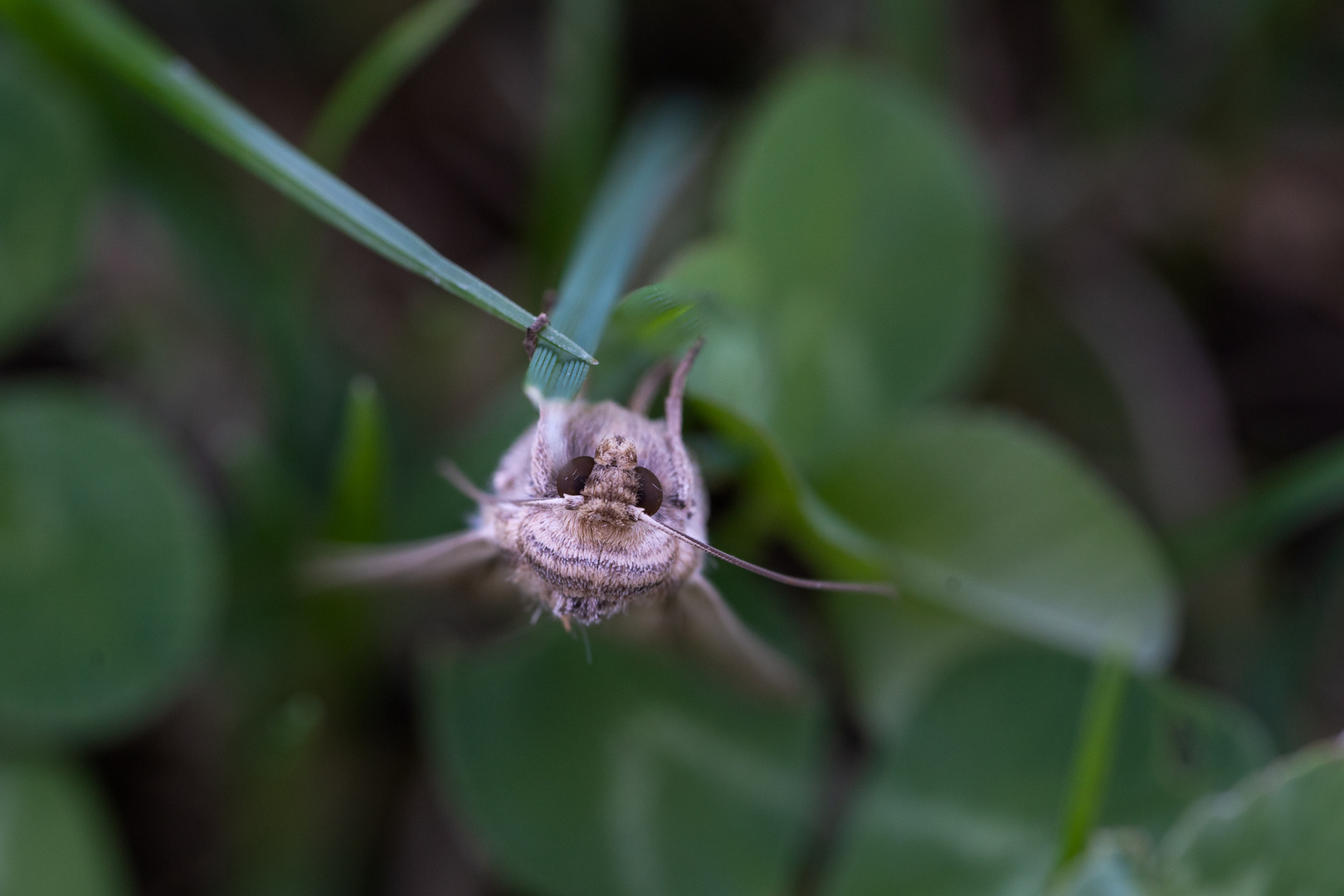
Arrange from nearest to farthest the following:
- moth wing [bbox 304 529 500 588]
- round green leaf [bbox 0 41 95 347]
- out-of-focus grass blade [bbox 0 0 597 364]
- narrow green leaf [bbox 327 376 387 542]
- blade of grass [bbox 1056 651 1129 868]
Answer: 1. out-of-focus grass blade [bbox 0 0 597 364]
2. moth wing [bbox 304 529 500 588]
3. blade of grass [bbox 1056 651 1129 868]
4. narrow green leaf [bbox 327 376 387 542]
5. round green leaf [bbox 0 41 95 347]

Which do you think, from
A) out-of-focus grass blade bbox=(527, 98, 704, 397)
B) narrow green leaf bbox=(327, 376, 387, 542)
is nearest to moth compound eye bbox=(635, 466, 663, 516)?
out-of-focus grass blade bbox=(527, 98, 704, 397)

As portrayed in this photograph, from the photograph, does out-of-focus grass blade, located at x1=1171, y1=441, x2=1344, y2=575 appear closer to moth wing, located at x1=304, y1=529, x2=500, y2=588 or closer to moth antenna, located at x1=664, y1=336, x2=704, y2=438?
moth antenna, located at x1=664, y1=336, x2=704, y2=438

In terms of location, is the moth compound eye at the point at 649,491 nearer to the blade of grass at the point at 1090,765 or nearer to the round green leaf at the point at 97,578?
the blade of grass at the point at 1090,765

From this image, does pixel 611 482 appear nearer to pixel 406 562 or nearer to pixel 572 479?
pixel 572 479

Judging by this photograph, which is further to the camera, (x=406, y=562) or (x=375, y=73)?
(x=375, y=73)

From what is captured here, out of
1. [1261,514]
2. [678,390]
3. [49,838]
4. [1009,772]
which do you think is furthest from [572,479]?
[1261,514]

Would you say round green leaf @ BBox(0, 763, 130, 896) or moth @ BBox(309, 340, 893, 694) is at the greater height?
moth @ BBox(309, 340, 893, 694)
